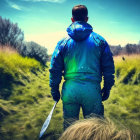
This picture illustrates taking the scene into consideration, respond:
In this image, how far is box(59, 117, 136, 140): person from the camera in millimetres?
749

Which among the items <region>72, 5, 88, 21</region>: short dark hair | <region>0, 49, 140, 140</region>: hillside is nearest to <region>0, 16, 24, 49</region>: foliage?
<region>0, 49, 140, 140</region>: hillside

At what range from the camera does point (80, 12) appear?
221 centimetres

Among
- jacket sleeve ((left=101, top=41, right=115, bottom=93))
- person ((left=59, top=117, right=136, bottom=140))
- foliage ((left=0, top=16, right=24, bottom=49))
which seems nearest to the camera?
person ((left=59, top=117, right=136, bottom=140))

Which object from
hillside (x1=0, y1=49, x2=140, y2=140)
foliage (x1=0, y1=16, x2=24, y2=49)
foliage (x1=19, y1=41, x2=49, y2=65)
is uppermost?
foliage (x1=0, y1=16, x2=24, y2=49)

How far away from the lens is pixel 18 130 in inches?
129

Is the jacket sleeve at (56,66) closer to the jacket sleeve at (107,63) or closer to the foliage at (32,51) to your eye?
the jacket sleeve at (107,63)

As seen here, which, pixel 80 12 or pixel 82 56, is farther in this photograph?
pixel 80 12

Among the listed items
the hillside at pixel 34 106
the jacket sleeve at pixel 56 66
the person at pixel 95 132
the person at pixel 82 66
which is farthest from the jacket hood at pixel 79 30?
the hillside at pixel 34 106

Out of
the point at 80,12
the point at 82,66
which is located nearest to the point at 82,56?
the point at 82,66

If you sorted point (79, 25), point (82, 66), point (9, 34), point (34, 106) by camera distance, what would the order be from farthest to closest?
point (9, 34), point (34, 106), point (79, 25), point (82, 66)

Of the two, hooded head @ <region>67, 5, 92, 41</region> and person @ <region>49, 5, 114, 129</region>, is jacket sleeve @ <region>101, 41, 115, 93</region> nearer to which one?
person @ <region>49, 5, 114, 129</region>

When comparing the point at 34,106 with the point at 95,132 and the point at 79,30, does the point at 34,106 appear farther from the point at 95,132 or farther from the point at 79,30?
the point at 95,132

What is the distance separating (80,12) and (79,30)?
31 cm

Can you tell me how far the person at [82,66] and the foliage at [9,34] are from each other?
8.71 meters
